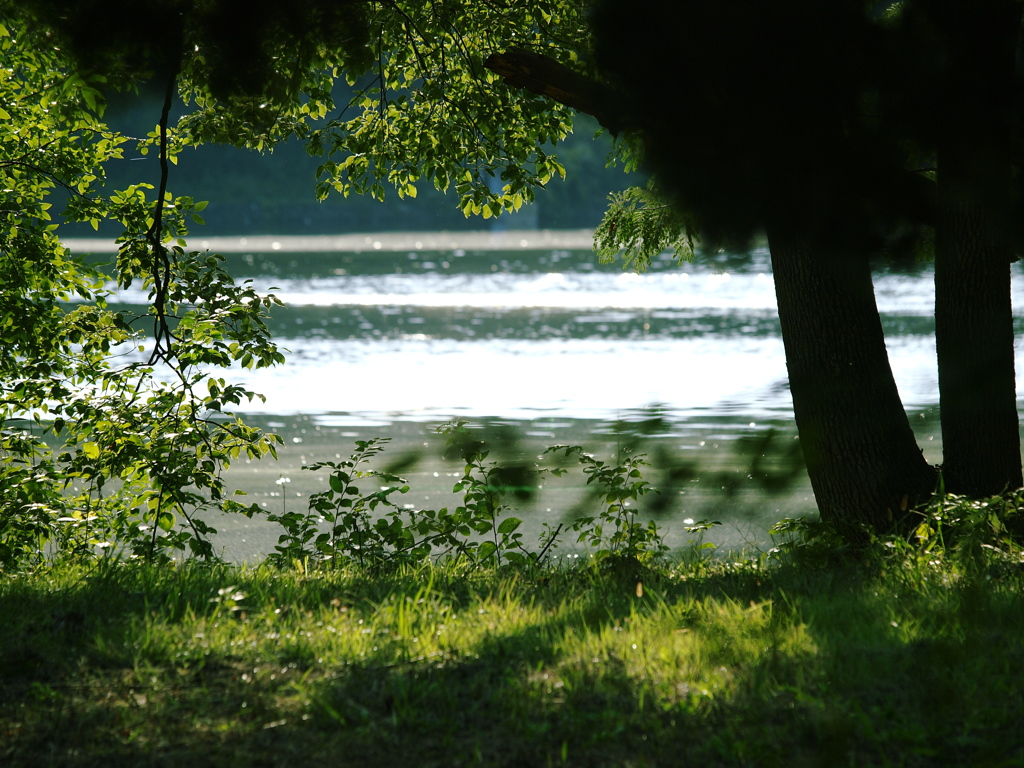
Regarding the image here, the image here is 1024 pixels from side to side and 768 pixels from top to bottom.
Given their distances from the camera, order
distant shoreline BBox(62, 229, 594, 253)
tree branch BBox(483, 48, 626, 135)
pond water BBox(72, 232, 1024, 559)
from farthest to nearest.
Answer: distant shoreline BBox(62, 229, 594, 253) < pond water BBox(72, 232, 1024, 559) < tree branch BBox(483, 48, 626, 135)

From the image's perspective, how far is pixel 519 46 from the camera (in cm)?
700

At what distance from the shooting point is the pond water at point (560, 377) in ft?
33.4

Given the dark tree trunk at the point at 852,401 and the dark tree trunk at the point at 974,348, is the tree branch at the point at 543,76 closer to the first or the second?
the dark tree trunk at the point at 852,401

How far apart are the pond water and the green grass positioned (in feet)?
6.03

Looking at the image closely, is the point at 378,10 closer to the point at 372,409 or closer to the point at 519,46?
the point at 519,46

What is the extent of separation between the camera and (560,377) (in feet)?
60.8

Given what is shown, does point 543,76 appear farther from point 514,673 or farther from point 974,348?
point 514,673

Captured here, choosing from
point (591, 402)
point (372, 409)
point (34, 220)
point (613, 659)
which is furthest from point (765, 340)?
point (613, 659)

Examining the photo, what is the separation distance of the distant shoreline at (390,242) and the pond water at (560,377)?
34362 millimetres

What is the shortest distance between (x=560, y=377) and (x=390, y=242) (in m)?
73.8

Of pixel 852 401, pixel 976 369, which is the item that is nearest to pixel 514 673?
pixel 852 401

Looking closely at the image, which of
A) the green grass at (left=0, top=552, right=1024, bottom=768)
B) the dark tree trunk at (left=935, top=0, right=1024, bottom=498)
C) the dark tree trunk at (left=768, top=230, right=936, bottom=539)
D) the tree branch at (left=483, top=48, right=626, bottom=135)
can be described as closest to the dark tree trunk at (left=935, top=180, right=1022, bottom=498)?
the dark tree trunk at (left=935, top=0, right=1024, bottom=498)

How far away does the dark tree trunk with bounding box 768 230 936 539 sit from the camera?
216 inches

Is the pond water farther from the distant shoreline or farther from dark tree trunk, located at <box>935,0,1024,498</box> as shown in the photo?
the distant shoreline
